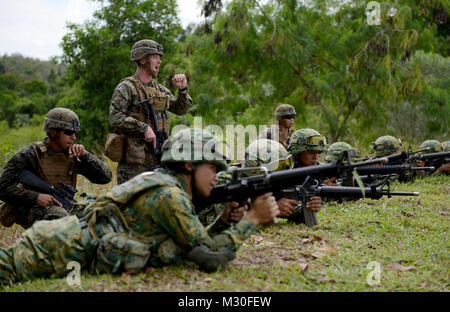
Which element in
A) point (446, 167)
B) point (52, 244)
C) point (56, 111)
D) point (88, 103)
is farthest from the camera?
point (88, 103)

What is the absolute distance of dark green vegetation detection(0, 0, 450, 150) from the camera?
13.2 m

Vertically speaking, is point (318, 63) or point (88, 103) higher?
point (318, 63)

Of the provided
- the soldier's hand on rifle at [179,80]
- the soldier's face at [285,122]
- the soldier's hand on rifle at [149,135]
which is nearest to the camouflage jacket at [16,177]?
the soldier's hand on rifle at [149,135]

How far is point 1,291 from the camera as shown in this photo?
3416mm

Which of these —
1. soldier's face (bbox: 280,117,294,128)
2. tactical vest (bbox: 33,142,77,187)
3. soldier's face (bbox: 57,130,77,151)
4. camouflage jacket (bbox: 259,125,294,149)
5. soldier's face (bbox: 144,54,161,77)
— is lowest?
tactical vest (bbox: 33,142,77,187)

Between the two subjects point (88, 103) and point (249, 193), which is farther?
point (88, 103)

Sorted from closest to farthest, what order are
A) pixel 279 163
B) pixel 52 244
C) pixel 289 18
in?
pixel 52 244, pixel 279 163, pixel 289 18

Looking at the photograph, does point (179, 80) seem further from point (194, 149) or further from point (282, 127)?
point (282, 127)

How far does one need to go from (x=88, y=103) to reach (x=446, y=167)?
9.80 metres

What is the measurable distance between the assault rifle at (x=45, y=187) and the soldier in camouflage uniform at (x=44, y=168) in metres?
0.07

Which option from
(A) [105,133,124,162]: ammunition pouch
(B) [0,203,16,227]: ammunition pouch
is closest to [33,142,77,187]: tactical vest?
(B) [0,203,16,227]: ammunition pouch

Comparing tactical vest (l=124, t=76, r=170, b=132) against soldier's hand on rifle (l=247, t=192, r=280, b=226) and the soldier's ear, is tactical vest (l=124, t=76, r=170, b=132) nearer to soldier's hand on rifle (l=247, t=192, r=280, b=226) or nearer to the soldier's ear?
the soldier's ear
